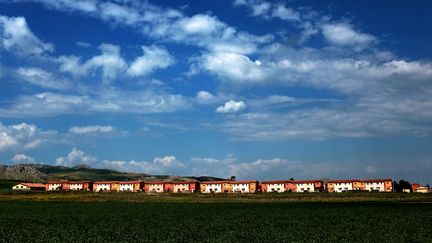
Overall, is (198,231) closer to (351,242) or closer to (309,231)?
(309,231)

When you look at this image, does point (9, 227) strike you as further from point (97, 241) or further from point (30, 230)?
point (97, 241)

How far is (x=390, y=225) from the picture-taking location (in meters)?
48.5

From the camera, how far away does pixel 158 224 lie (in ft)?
173

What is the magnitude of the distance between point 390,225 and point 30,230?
42.1m

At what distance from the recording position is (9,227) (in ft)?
162

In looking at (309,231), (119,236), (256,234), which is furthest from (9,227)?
(309,231)

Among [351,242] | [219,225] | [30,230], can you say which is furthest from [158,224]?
[351,242]

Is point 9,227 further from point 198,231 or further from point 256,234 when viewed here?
point 256,234

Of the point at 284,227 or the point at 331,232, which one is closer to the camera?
the point at 331,232

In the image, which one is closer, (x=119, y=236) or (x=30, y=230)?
(x=119, y=236)

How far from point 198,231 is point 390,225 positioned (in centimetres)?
2301

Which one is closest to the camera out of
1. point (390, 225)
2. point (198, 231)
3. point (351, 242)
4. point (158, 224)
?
point (351, 242)

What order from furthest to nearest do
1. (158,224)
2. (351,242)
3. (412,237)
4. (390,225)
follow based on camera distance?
(158,224) < (390,225) < (412,237) < (351,242)

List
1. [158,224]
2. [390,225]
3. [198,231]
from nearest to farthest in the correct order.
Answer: [198,231] < [390,225] < [158,224]
